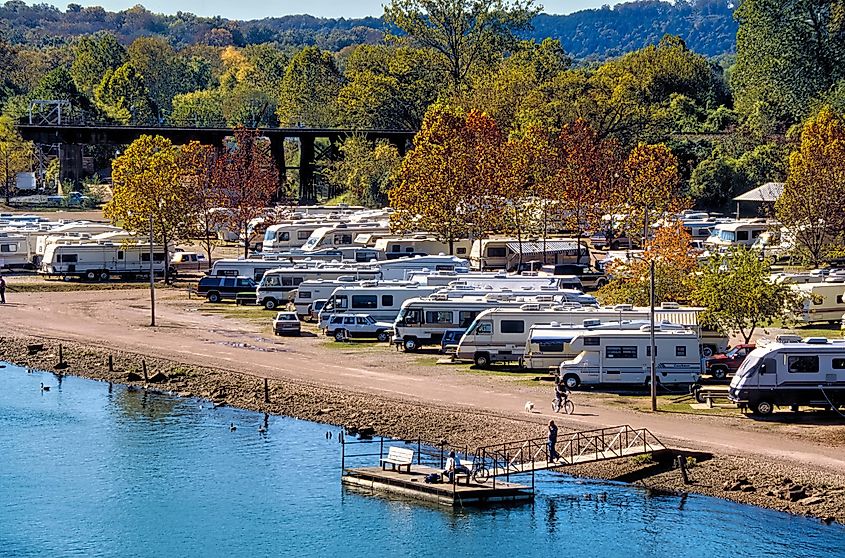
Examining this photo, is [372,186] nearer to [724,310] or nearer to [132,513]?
[724,310]

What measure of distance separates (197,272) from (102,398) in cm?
3040

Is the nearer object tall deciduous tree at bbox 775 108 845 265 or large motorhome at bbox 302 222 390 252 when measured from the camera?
tall deciduous tree at bbox 775 108 845 265

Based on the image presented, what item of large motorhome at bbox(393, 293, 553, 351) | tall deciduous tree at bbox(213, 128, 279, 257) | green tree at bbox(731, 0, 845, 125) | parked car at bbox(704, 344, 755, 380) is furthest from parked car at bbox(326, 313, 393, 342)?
green tree at bbox(731, 0, 845, 125)

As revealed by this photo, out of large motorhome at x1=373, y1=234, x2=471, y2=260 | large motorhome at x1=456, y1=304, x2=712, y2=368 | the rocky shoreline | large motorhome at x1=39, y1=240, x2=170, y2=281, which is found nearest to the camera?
the rocky shoreline

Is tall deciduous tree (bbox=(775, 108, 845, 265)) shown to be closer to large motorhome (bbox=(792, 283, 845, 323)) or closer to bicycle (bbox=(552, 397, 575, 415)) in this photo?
large motorhome (bbox=(792, 283, 845, 323))

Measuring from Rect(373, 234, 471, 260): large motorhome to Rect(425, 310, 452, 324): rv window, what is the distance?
23.1 m

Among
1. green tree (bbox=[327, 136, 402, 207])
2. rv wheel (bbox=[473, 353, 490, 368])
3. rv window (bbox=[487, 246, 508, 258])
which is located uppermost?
green tree (bbox=[327, 136, 402, 207])

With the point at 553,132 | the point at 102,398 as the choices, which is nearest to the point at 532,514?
the point at 102,398

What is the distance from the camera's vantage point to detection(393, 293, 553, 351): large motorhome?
185 ft

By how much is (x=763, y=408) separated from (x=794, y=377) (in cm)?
127

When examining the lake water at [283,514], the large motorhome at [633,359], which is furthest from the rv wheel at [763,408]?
the lake water at [283,514]

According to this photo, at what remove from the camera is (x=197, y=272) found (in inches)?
3310

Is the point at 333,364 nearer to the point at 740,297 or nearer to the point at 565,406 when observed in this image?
the point at 565,406

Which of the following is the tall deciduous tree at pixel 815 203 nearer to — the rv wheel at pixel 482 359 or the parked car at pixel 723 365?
the parked car at pixel 723 365
